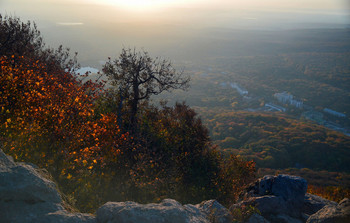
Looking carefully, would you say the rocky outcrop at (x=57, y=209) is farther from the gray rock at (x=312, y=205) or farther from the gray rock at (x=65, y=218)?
the gray rock at (x=312, y=205)

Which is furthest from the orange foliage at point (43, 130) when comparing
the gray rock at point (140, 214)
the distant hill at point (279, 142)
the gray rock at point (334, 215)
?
the distant hill at point (279, 142)

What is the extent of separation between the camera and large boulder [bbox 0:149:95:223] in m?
4.04

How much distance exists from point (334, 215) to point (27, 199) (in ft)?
23.4

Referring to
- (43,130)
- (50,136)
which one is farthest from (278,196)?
(43,130)

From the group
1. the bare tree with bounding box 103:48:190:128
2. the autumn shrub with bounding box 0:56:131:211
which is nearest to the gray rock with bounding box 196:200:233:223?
the autumn shrub with bounding box 0:56:131:211

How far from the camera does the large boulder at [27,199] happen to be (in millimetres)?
4039

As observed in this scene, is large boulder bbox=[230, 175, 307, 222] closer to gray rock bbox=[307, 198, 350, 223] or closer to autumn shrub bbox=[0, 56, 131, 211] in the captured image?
gray rock bbox=[307, 198, 350, 223]

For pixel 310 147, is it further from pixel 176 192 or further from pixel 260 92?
pixel 260 92

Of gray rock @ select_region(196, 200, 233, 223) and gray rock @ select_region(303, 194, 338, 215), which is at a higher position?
gray rock @ select_region(196, 200, 233, 223)

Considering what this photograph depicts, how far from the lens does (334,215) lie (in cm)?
555

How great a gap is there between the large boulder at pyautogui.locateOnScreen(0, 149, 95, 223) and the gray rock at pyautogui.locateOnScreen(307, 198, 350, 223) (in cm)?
570

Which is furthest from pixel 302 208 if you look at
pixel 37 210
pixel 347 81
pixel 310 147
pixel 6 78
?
→ pixel 347 81

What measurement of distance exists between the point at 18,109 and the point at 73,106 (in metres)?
1.73

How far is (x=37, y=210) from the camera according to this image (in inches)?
168
